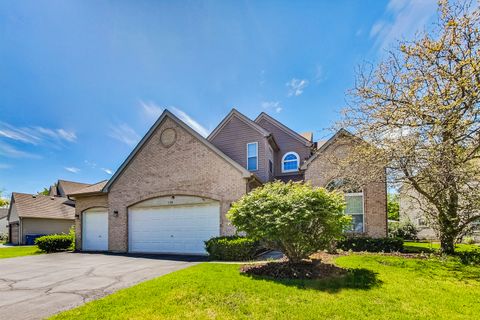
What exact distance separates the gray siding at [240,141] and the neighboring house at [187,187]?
6cm

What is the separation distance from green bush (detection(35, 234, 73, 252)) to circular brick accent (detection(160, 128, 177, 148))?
9.88 m

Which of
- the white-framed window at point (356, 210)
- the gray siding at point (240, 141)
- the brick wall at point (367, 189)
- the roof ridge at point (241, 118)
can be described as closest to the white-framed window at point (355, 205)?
the white-framed window at point (356, 210)

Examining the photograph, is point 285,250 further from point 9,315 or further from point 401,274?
point 9,315

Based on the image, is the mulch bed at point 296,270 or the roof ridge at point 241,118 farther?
the roof ridge at point 241,118

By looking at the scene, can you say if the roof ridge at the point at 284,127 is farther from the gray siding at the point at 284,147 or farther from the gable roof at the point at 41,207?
the gable roof at the point at 41,207

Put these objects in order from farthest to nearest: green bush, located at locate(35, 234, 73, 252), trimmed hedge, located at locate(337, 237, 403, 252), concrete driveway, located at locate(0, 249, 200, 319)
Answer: green bush, located at locate(35, 234, 73, 252), trimmed hedge, located at locate(337, 237, 403, 252), concrete driveway, located at locate(0, 249, 200, 319)

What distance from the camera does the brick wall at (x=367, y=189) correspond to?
1346 centimetres

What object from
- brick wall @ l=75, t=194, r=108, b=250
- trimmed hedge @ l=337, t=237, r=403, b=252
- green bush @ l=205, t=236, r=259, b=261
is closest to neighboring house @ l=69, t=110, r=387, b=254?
brick wall @ l=75, t=194, r=108, b=250

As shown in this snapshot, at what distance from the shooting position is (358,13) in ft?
32.0

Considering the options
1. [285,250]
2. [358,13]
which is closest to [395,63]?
[358,13]

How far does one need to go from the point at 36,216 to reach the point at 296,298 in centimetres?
3381

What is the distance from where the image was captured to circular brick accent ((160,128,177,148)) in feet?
50.0

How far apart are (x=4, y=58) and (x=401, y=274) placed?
1804cm

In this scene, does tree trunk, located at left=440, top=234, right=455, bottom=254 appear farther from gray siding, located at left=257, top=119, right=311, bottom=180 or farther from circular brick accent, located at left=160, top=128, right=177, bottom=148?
circular brick accent, located at left=160, top=128, right=177, bottom=148
